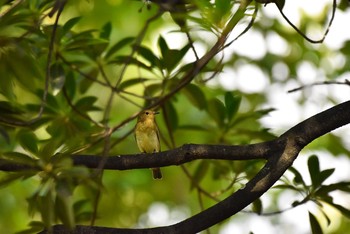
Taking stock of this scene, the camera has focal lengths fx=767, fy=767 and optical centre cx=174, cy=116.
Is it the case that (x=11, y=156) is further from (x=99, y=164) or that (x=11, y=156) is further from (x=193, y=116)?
(x=193, y=116)

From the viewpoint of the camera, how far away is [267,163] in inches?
100

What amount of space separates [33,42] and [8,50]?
0.56 meters

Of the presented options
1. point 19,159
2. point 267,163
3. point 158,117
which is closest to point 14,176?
point 19,159

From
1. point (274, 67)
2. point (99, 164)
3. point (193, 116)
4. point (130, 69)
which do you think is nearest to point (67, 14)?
point (130, 69)

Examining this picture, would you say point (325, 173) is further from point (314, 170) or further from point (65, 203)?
point (65, 203)

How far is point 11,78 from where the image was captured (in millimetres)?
2738

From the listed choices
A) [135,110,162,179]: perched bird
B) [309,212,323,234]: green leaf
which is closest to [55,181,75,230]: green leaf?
[309,212,323,234]: green leaf

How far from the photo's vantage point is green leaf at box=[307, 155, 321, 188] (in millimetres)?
3252

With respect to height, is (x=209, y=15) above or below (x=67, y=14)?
below

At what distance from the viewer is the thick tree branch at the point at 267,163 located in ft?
7.88

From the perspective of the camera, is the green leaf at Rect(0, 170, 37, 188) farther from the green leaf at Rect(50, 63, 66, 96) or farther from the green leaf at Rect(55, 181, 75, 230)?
the green leaf at Rect(50, 63, 66, 96)

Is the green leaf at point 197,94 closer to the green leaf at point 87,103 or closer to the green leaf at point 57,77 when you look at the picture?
the green leaf at point 87,103

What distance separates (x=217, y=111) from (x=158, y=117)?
9.94 ft

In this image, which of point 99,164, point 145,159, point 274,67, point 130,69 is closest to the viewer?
point 99,164
